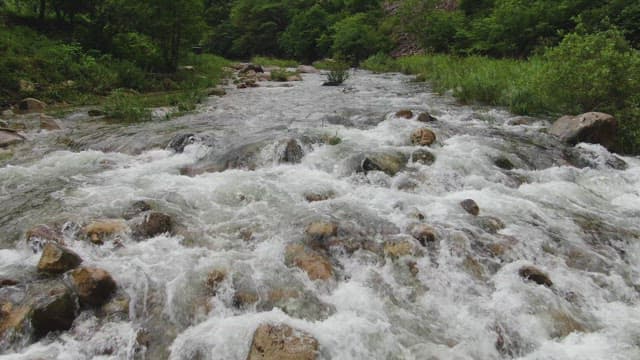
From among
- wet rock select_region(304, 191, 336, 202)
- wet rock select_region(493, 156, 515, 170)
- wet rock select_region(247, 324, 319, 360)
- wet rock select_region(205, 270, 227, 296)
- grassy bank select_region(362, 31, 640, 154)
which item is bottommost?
wet rock select_region(205, 270, 227, 296)

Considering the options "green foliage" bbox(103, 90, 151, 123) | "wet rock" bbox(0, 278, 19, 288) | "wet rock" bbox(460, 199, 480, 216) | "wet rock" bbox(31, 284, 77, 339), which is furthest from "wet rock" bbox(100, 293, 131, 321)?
"green foliage" bbox(103, 90, 151, 123)

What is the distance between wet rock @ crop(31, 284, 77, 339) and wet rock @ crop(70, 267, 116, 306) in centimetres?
12

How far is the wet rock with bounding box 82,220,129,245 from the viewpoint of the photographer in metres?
5.67

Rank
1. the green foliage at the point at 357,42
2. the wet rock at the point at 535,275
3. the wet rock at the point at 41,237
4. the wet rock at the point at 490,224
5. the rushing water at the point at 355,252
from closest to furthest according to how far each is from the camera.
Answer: the rushing water at the point at 355,252 → the wet rock at the point at 535,275 → the wet rock at the point at 41,237 → the wet rock at the point at 490,224 → the green foliage at the point at 357,42

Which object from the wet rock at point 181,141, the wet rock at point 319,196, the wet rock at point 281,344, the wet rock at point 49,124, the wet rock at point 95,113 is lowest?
the wet rock at point 95,113

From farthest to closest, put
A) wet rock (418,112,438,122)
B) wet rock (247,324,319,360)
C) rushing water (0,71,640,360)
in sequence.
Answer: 1. wet rock (418,112,438,122)
2. rushing water (0,71,640,360)
3. wet rock (247,324,319,360)

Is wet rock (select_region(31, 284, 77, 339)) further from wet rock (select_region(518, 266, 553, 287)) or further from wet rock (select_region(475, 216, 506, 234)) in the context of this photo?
wet rock (select_region(475, 216, 506, 234))

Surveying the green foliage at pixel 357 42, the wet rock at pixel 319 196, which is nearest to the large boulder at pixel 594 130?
the wet rock at pixel 319 196

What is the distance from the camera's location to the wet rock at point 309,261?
523 centimetres

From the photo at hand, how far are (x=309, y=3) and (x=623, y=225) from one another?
59.6 m

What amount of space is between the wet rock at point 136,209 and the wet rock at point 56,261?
1384 millimetres

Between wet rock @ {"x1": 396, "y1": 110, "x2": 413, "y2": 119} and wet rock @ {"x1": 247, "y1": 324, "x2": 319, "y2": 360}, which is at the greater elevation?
wet rock @ {"x1": 396, "y1": 110, "x2": 413, "y2": 119}

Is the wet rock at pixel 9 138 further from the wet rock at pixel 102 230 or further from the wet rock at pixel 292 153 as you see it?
the wet rock at pixel 292 153

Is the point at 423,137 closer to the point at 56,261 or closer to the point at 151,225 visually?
the point at 151,225
